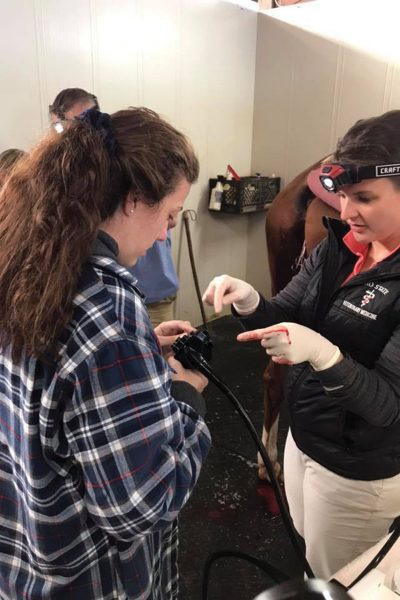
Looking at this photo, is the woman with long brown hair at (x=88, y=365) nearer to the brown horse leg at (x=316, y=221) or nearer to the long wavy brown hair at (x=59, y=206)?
the long wavy brown hair at (x=59, y=206)

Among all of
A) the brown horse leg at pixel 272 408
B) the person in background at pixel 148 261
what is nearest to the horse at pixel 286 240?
the brown horse leg at pixel 272 408

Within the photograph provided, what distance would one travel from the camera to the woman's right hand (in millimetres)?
917

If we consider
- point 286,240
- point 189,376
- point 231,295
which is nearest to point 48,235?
point 189,376

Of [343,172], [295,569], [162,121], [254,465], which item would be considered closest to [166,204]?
[162,121]

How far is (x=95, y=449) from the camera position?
63cm

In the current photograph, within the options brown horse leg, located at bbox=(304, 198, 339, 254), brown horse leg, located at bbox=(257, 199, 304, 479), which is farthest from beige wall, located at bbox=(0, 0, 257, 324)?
brown horse leg, located at bbox=(304, 198, 339, 254)

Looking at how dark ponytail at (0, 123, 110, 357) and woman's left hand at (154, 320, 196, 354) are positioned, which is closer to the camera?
dark ponytail at (0, 123, 110, 357)

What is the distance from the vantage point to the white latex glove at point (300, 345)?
897 mm

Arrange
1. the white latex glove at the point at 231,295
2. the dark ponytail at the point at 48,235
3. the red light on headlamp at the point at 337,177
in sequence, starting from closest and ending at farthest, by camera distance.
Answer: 1. the dark ponytail at the point at 48,235
2. the red light on headlamp at the point at 337,177
3. the white latex glove at the point at 231,295

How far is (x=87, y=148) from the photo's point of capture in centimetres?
65

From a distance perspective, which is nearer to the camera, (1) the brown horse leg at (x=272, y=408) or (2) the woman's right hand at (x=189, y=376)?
(2) the woman's right hand at (x=189, y=376)

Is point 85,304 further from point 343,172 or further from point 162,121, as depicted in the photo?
point 343,172

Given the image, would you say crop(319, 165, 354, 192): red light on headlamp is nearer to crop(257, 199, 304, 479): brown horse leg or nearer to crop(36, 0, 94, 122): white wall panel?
crop(257, 199, 304, 479): brown horse leg

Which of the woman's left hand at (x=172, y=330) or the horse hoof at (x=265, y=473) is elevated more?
the woman's left hand at (x=172, y=330)
